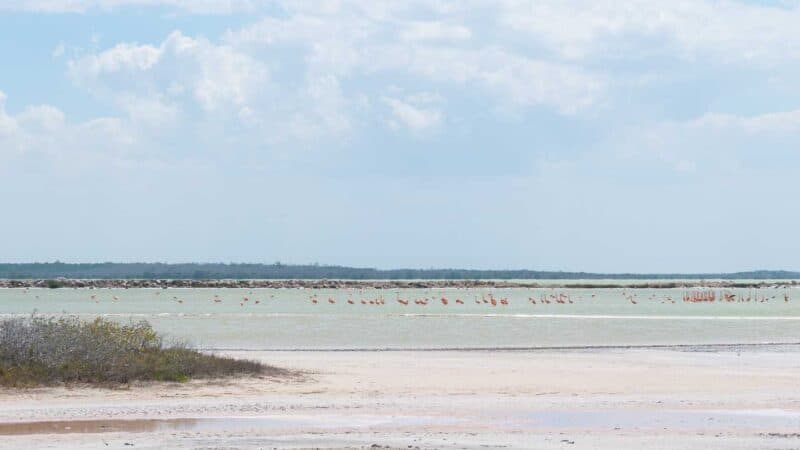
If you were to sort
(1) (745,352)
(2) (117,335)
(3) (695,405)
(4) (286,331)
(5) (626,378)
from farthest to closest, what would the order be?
Answer: (4) (286,331), (1) (745,352), (5) (626,378), (2) (117,335), (3) (695,405)

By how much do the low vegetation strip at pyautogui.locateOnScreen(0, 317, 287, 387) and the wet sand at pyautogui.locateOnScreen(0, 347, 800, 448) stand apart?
43 centimetres

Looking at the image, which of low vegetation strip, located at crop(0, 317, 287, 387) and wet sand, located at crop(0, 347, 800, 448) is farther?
low vegetation strip, located at crop(0, 317, 287, 387)

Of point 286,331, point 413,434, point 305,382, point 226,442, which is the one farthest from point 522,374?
point 286,331

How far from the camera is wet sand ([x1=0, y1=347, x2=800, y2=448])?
613 inches

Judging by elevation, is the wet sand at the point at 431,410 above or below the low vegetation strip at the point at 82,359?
below

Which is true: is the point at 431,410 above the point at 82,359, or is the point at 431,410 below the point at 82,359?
below

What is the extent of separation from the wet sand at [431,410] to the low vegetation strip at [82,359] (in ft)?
1.40

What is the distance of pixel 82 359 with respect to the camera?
2108cm

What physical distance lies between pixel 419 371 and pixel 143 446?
12456 mm

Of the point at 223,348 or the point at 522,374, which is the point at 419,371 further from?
the point at 223,348

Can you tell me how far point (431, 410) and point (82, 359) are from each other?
19.9 ft

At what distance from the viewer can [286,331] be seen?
49.0 meters

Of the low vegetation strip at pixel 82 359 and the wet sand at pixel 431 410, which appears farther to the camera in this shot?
the low vegetation strip at pixel 82 359

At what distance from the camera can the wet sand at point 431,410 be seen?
51.1 ft
